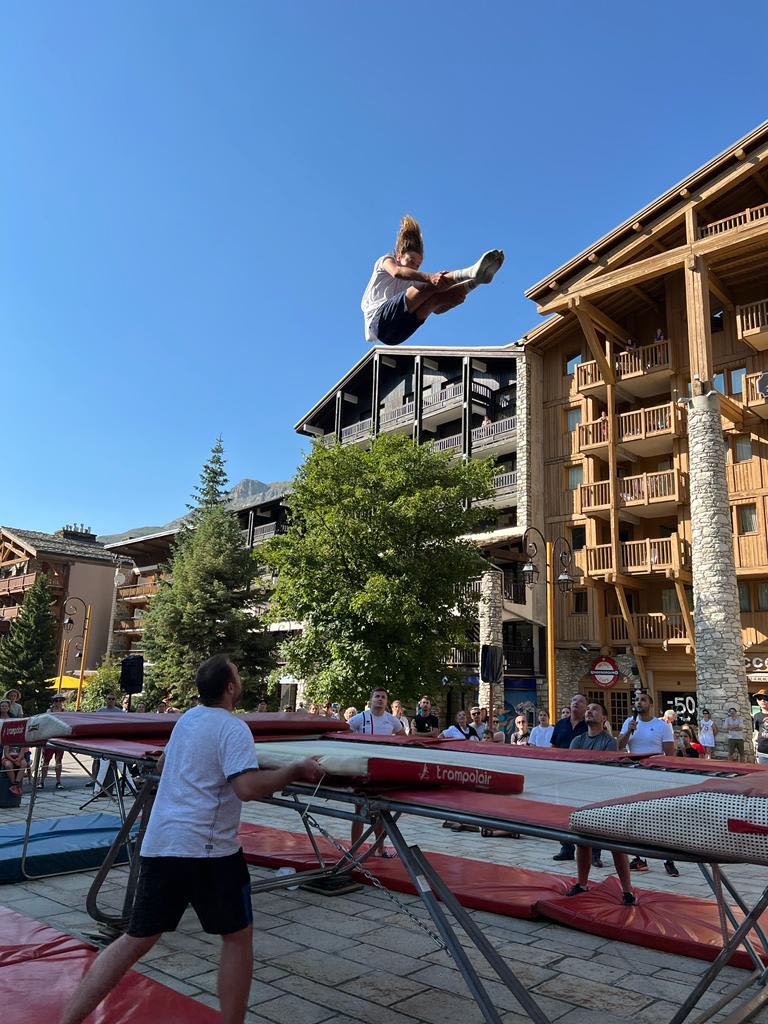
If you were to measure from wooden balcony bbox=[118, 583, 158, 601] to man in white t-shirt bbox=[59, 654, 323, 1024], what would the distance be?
48674mm

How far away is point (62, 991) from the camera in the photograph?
4.44 meters

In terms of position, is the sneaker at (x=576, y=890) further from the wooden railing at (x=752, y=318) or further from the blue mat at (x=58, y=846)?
the wooden railing at (x=752, y=318)

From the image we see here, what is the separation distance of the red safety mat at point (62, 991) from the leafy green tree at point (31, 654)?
137 feet

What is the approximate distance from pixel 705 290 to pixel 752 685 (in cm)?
1213

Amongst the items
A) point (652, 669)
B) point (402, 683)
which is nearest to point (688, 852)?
point (402, 683)

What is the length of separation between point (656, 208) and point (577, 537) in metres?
11.6

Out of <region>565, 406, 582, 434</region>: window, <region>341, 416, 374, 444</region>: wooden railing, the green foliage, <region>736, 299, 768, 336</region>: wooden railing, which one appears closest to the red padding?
<region>736, 299, 768, 336</region>: wooden railing

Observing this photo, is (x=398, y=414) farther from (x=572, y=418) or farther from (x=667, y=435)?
(x=667, y=435)

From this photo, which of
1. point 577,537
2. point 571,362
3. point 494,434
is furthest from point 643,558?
point 571,362

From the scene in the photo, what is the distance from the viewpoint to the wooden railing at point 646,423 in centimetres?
2653

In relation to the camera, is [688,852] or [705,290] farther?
[705,290]

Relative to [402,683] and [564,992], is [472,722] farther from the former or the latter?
[564,992]

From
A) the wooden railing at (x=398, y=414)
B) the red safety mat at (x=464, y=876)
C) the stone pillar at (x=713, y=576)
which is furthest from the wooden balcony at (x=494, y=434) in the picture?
the red safety mat at (x=464, y=876)

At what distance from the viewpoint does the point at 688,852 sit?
2.91 metres
